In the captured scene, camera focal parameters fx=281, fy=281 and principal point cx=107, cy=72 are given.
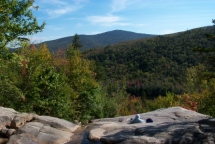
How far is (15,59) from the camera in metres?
12.9

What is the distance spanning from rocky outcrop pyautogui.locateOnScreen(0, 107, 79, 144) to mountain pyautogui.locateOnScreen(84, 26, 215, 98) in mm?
39032

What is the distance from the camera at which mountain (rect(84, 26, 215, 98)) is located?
6731cm

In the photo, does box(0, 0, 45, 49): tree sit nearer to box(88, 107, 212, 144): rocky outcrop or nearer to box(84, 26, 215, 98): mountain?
box(88, 107, 212, 144): rocky outcrop

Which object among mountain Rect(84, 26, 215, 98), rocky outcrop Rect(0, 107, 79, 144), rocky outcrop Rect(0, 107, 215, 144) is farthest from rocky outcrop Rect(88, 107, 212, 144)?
mountain Rect(84, 26, 215, 98)

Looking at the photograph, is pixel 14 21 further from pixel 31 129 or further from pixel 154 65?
pixel 154 65

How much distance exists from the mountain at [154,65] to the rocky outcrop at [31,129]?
39032 millimetres

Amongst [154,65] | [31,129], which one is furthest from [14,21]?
[154,65]

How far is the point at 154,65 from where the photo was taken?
257 feet

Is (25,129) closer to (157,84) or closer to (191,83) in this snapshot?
(191,83)

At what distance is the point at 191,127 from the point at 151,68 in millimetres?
66659

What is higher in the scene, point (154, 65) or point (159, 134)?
point (159, 134)

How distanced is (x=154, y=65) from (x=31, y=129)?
66.7 meters


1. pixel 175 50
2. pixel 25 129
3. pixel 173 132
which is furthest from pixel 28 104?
pixel 175 50

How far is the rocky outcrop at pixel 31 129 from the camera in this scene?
12.9 metres
